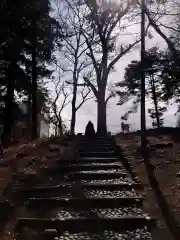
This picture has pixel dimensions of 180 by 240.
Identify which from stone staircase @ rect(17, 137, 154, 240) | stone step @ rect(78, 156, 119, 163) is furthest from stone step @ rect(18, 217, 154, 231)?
stone step @ rect(78, 156, 119, 163)

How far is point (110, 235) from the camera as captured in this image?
6.48 m

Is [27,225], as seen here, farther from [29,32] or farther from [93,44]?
[93,44]

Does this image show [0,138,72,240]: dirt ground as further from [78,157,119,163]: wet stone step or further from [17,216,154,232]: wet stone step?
[78,157,119,163]: wet stone step

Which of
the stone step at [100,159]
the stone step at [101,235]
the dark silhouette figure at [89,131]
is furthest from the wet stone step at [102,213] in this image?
the dark silhouette figure at [89,131]

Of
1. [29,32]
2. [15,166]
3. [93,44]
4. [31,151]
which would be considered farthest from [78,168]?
[93,44]

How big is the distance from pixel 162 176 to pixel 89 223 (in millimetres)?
3760

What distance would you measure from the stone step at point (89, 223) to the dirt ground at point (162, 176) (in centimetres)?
42

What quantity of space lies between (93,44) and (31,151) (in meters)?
16.9

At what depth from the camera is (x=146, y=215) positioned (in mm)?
7297

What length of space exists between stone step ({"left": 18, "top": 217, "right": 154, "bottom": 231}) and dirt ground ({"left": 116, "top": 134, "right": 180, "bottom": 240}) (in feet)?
1.39

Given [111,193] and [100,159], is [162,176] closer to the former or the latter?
[111,193]

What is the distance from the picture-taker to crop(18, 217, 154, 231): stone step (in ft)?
22.4

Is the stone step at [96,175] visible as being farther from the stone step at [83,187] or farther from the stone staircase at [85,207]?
the stone step at [83,187]

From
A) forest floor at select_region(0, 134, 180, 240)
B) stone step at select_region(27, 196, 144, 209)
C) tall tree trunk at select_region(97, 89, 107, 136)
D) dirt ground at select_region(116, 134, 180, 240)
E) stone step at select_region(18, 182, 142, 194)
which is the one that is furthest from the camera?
tall tree trunk at select_region(97, 89, 107, 136)
